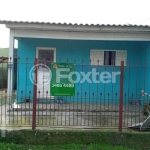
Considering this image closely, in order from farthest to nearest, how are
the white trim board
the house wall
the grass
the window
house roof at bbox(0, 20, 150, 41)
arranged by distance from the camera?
the window, the house wall, the white trim board, house roof at bbox(0, 20, 150, 41), the grass

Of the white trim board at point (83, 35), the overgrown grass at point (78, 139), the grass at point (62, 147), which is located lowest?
the grass at point (62, 147)

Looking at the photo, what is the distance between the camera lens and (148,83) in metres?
7.94

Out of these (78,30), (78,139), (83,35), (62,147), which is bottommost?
(62,147)

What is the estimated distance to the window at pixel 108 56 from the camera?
29.3 ft

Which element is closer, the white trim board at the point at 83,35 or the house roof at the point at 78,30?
the house roof at the point at 78,30

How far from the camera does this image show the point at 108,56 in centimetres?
902

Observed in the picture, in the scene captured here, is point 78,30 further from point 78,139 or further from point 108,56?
point 78,139

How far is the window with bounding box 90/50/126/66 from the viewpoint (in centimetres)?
895

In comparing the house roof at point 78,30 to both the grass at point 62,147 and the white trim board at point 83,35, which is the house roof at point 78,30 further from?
the grass at point 62,147

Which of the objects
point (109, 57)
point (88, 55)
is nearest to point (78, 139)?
point (88, 55)

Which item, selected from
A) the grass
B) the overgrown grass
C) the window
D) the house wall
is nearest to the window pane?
the window

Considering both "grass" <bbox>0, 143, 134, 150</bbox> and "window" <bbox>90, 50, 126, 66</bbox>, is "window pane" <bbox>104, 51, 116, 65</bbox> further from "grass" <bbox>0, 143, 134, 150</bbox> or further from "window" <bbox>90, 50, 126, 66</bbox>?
"grass" <bbox>0, 143, 134, 150</bbox>

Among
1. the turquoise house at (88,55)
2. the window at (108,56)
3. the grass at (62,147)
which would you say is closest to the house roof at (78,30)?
the turquoise house at (88,55)

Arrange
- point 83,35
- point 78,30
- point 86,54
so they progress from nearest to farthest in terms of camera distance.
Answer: point 78,30
point 83,35
point 86,54
